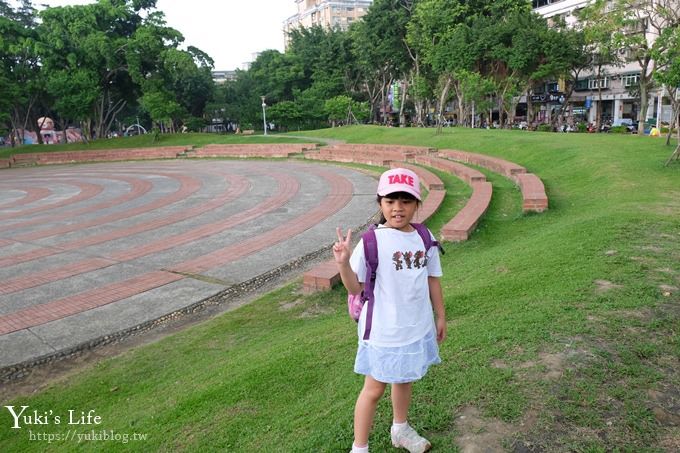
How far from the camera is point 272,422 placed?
135 inches

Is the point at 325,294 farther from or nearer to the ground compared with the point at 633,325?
nearer to the ground

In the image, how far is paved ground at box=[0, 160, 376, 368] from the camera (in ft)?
22.2

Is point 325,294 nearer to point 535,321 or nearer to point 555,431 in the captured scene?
point 535,321

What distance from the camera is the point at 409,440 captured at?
9.18ft

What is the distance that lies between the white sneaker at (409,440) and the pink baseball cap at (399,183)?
126 centimetres

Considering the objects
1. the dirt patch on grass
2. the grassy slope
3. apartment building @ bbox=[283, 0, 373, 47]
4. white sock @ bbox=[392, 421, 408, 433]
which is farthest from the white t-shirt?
apartment building @ bbox=[283, 0, 373, 47]

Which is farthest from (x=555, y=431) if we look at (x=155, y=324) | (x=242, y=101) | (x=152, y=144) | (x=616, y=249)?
(x=242, y=101)

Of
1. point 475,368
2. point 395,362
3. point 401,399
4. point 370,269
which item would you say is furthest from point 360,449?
point 475,368

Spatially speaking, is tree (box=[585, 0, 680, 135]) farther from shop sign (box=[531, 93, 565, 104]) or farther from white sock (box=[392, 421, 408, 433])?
white sock (box=[392, 421, 408, 433])

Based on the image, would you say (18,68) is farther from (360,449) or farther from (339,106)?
(360,449)

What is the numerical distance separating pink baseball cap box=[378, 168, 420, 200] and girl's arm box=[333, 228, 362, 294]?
12.2 inches

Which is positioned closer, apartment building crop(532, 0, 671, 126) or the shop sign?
apartment building crop(532, 0, 671, 126)

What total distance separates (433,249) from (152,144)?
37874mm

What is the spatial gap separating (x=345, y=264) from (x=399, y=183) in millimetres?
494
